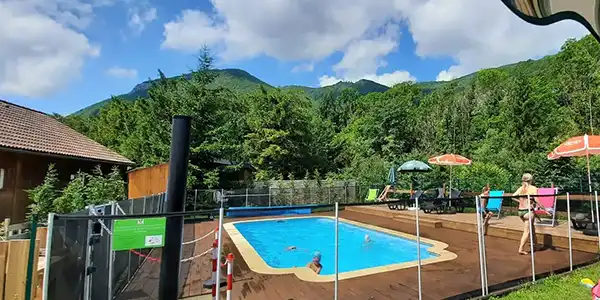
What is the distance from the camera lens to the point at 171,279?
3287 mm

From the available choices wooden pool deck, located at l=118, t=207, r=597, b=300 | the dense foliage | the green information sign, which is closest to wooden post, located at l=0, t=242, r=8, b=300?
the green information sign

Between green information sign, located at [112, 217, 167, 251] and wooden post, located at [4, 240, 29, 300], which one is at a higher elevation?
green information sign, located at [112, 217, 167, 251]

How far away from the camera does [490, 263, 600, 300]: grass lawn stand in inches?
163

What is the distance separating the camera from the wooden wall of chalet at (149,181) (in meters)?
8.97

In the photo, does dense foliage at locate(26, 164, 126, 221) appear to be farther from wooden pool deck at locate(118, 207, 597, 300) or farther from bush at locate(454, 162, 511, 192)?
bush at locate(454, 162, 511, 192)

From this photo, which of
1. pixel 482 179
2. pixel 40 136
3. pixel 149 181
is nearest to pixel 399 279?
pixel 149 181

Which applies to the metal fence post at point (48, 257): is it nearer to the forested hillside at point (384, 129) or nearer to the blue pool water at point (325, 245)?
the blue pool water at point (325, 245)

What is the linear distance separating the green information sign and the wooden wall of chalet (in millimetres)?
6226

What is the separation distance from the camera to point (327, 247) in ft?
20.8

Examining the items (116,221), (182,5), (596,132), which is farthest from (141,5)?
(596,132)

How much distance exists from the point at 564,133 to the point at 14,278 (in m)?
25.9

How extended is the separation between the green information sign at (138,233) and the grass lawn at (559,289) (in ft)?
13.5

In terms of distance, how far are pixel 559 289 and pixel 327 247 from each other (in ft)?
11.4

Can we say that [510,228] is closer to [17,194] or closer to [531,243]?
[531,243]
